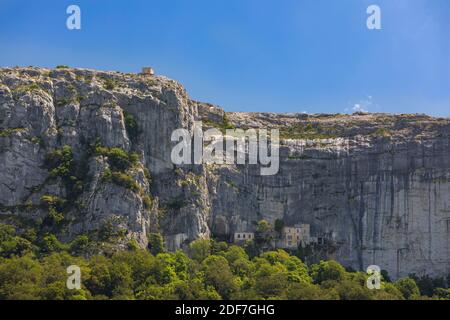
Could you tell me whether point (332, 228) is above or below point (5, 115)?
below

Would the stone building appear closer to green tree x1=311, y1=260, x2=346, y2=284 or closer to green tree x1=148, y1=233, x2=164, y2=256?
green tree x1=311, y1=260, x2=346, y2=284

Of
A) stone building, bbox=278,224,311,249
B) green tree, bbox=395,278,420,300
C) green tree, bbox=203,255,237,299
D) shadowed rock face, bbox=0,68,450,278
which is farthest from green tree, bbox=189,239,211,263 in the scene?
green tree, bbox=395,278,420,300

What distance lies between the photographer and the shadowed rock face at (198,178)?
127438 millimetres

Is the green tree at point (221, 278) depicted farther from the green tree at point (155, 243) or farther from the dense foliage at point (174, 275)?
the green tree at point (155, 243)

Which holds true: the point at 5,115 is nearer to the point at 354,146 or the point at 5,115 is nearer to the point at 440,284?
the point at 354,146

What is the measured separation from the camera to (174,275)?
4619 inches

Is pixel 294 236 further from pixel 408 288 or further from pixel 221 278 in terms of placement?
pixel 221 278

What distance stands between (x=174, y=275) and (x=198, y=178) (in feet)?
72.4

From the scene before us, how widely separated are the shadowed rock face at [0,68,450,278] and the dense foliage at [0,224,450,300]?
373 cm

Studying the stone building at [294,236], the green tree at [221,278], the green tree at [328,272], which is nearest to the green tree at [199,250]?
the green tree at [221,278]

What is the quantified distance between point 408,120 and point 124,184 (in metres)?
43.4

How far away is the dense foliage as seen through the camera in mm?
108562

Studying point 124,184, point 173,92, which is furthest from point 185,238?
point 173,92
